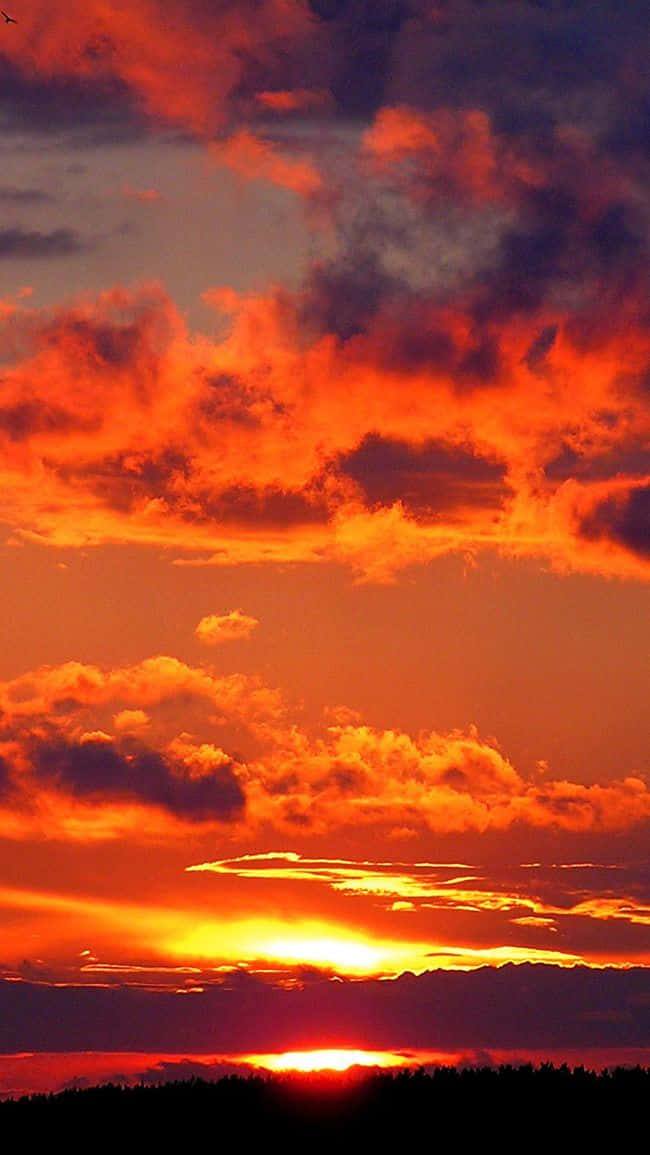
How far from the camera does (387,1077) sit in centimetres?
9862

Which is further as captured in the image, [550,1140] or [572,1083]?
[572,1083]

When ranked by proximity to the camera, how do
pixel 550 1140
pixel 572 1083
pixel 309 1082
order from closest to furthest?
1. pixel 550 1140
2. pixel 572 1083
3. pixel 309 1082

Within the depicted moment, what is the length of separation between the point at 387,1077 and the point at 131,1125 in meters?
11.9

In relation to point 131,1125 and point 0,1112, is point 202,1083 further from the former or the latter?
point 0,1112

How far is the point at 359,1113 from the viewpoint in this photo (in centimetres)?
9550

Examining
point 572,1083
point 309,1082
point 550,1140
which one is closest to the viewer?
point 550,1140

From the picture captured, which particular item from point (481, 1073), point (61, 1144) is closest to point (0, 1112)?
point (61, 1144)

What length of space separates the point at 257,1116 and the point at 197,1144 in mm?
3354

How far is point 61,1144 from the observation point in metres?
99.1

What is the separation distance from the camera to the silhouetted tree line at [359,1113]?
→ 9050 cm

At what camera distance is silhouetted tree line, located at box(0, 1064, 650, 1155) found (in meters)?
90.5

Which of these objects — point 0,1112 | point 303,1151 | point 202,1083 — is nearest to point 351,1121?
point 303,1151

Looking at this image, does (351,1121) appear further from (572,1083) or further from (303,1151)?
(572,1083)

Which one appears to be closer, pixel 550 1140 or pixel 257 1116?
pixel 550 1140
